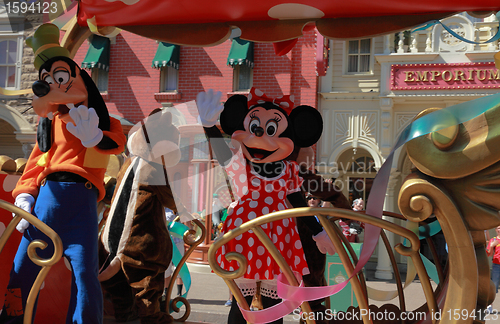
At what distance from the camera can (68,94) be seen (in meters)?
1.99

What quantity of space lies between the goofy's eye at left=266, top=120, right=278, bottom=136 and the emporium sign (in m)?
6.90

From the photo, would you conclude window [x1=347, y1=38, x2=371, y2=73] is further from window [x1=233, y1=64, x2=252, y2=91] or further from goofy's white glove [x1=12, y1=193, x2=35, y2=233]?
goofy's white glove [x1=12, y1=193, x2=35, y2=233]

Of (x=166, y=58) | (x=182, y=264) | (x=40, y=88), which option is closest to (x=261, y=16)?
(x=40, y=88)

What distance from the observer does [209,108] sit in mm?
2031

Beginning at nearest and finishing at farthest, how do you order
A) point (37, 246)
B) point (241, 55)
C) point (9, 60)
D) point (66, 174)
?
point (37, 246)
point (66, 174)
point (241, 55)
point (9, 60)

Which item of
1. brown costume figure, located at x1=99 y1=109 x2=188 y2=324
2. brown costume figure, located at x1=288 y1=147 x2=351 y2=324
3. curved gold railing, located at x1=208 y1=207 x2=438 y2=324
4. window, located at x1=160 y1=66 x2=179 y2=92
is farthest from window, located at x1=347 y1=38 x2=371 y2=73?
curved gold railing, located at x1=208 y1=207 x2=438 y2=324

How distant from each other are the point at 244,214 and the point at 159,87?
7.99m

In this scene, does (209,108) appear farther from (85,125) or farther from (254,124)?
(85,125)

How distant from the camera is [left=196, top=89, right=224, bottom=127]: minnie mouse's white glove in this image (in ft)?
6.64

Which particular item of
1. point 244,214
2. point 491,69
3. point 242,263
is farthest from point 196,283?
point 491,69

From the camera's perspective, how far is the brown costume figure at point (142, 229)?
236 centimetres

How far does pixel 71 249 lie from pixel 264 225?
88 centimetres

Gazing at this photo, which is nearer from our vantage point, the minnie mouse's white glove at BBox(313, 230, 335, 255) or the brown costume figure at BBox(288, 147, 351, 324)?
the minnie mouse's white glove at BBox(313, 230, 335, 255)

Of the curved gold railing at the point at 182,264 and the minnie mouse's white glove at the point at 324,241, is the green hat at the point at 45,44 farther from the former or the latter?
the minnie mouse's white glove at the point at 324,241
